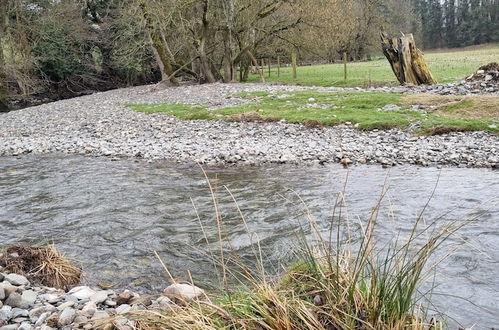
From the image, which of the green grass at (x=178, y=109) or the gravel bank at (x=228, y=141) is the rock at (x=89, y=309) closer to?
the gravel bank at (x=228, y=141)

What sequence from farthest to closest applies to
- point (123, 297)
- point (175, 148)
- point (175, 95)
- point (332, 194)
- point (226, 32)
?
point (226, 32)
point (175, 95)
point (175, 148)
point (332, 194)
point (123, 297)

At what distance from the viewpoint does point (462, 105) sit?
13836mm

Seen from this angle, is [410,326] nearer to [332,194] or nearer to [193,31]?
[332,194]

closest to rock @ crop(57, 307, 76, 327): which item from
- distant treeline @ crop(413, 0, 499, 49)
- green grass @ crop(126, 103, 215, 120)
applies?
green grass @ crop(126, 103, 215, 120)

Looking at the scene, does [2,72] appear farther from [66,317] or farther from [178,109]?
[66,317]

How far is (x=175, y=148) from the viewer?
42.6ft

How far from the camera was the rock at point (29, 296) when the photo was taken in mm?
3930

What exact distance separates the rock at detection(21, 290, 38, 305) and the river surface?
0.93 meters

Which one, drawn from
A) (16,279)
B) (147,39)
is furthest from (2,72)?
(16,279)

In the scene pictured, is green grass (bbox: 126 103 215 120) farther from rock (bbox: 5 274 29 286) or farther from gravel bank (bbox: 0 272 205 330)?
gravel bank (bbox: 0 272 205 330)

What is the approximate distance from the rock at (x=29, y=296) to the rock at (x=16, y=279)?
1.27 feet

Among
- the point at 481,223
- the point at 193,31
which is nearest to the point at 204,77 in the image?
the point at 193,31

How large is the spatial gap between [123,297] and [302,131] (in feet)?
33.7

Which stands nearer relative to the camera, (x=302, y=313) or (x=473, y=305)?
(x=302, y=313)
